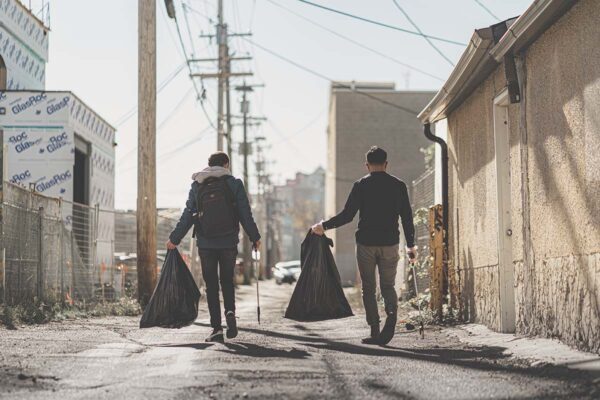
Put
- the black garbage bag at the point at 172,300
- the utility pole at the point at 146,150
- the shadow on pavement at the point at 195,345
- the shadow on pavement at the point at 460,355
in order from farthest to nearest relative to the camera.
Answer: the utility pole at the point at 146,150 < the black garbage bag at the point at 172,300 < the shadow on pavement at the point at 195,345 < the shadow on pavement at the point at 460,355

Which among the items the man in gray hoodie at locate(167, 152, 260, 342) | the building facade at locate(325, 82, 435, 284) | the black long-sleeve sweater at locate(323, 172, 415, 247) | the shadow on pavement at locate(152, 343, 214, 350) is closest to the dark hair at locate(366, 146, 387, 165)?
the black long-sleeve sweater at locate(323, 172, 415, 247)

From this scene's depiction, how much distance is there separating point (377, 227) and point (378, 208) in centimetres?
A: 17

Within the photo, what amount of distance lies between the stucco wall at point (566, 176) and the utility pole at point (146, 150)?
7.88 meters

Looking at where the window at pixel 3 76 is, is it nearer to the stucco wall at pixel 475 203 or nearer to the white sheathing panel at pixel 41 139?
the white sheathing panel at pixel 41 139

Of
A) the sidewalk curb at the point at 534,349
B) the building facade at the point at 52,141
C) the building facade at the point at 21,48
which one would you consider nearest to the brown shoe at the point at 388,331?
the sidewalk curb at the point at 534,349

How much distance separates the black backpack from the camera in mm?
8031

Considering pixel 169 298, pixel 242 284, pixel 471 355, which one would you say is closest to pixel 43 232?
pixel 169 298

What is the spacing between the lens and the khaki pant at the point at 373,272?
314 inches

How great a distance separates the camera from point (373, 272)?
8.09 m

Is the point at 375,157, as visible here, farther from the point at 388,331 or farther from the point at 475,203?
the point at 475,203

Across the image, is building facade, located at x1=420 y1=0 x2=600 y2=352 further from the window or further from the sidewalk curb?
the window

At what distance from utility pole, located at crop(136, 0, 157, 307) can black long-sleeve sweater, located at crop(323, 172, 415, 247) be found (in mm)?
6964

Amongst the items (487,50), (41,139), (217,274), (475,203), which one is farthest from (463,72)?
(41,139)

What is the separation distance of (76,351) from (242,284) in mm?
37466
